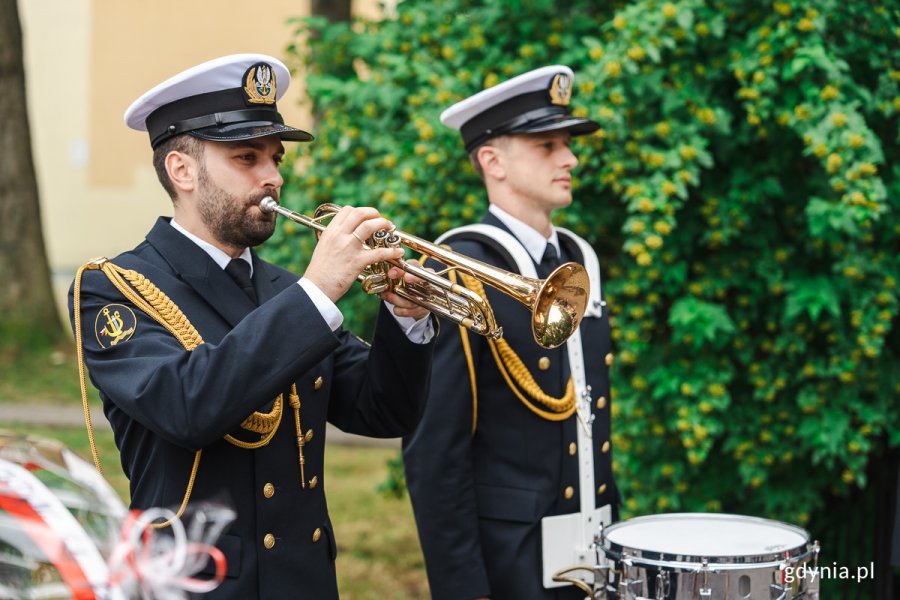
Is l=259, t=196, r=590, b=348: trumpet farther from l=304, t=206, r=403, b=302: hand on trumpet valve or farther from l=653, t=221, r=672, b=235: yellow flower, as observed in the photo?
l=653, t=221, r=672, b=235: yellow flower

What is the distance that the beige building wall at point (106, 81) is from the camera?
576 inches

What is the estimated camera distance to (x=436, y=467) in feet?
10.5

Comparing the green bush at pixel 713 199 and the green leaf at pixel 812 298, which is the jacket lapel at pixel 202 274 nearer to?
the green bush at pixel 713 199

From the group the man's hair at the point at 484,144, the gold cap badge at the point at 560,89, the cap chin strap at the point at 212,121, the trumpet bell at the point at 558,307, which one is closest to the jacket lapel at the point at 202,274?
the cap chin strap at the point at 212,121

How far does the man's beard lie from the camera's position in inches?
104

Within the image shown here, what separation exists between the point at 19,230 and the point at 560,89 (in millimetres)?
8602

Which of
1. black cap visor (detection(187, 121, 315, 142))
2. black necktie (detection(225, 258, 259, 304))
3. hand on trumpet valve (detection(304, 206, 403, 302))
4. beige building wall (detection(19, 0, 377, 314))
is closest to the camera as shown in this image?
hand on trumpet valve (detection(304, 206, 403, 302))

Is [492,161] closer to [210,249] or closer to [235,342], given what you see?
[210,249]

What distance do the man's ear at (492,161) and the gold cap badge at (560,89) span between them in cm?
24

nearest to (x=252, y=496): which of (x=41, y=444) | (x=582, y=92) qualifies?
(x=41, y=444)

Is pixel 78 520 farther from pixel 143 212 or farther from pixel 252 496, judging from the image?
pixel 143 212

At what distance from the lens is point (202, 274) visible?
8.69ft

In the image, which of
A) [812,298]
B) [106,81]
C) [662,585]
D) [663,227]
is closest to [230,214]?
[662,585]

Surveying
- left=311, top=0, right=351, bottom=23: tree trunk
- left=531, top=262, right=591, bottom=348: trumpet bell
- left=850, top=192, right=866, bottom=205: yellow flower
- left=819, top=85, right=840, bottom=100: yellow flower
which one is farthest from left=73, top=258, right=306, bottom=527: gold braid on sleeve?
left=311, top=0, right=351, bottom=23: tree trunk
